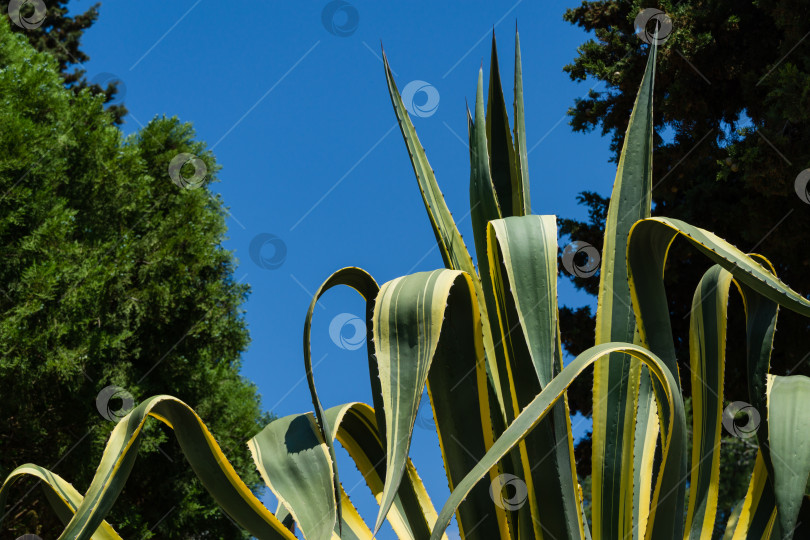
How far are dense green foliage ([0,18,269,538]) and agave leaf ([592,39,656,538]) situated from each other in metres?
4.99

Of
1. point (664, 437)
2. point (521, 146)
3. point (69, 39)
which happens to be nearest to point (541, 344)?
point (664, 437)

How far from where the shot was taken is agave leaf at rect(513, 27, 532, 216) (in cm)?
212

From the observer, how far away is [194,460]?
143 centimetres

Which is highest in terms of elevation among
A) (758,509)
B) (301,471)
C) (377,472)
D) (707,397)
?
(707,397)

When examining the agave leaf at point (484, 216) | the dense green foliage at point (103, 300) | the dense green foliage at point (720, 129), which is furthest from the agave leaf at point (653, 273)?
the dense green foliage at point (103, 300)

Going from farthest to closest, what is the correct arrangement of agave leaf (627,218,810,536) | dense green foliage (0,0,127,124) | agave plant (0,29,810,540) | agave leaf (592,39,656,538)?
dense green foliage (0,0,127,124)
agave leaf (592,39,656,538)
agave leaf (627,218,810,536)
agave plant (0,29,810,540)

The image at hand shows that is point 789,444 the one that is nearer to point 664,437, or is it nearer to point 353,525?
point 664,437

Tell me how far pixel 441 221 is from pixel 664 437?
750 mm

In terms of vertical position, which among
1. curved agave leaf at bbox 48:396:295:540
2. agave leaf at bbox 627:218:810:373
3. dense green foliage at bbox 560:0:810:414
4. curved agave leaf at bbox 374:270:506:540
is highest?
dense green foliage at bbox 560:0:810:414

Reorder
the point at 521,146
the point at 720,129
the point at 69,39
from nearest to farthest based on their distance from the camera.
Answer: the point at 521,146
the point at 720,129
the point at 69,39

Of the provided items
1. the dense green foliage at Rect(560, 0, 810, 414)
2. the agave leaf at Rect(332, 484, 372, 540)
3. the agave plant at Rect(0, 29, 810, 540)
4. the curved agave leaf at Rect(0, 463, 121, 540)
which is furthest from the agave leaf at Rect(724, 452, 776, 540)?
the dense green foliage at Rect(560, 0, 810, 414)

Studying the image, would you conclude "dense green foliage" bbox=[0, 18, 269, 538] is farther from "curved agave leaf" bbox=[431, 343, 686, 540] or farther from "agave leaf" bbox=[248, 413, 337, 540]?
"curved agave leaf" bbox=[431, 343, 686, 540]

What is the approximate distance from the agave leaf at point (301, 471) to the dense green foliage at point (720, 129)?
4941 mm

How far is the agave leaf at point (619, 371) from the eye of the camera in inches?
64.7
